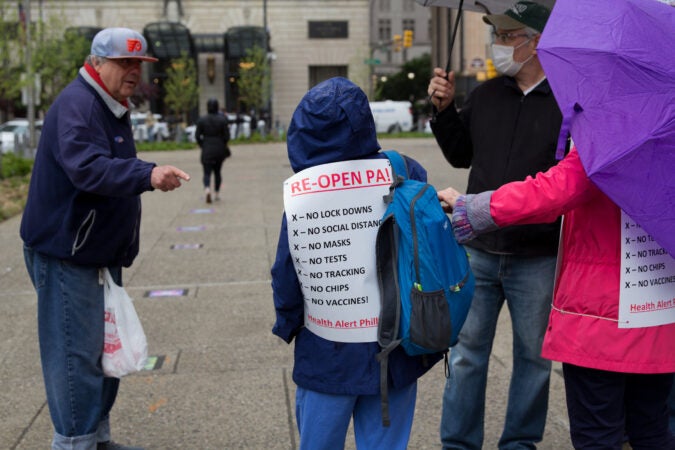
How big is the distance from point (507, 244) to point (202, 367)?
241cm

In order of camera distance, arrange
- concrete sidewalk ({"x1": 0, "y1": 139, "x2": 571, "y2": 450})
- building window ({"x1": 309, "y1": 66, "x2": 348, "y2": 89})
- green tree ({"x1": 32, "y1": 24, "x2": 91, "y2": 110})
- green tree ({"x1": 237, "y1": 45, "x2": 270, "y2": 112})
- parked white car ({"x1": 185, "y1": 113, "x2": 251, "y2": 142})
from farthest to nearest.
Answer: building window ({"x1": 309, "y1": 66, "x2": 348, "y2": 89}) → green tree ({"x1": 237, "y1": 45, "x2": 270, "y2": 112}) → parked white car ({"x1": 185, "y1": 113, "x2": 251, "y2": 142}) → green tree ({"x1": 32, "y1": 24, "x2": 91, "y2": 110}) → concrete sidewalk ({"x1": 0, "y1": 139, "x2": 571, "y2": 450})

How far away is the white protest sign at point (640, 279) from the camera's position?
268 centimetres

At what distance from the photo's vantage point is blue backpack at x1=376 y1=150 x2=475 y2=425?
253cm

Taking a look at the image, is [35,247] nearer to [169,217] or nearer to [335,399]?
[335,399]

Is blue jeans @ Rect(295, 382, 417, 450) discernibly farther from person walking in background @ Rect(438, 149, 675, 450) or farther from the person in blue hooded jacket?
person walking in background @ Rect(438, 149, 675, 450)

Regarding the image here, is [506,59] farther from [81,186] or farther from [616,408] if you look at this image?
[81,186]

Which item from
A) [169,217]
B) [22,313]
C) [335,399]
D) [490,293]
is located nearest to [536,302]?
[490,293]

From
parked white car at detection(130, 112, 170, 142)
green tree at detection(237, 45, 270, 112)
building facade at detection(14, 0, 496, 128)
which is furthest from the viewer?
building facade at detection(14, 0, 496, 128)

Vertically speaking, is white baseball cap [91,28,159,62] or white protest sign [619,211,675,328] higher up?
white baseball cap [91,28,159,62]

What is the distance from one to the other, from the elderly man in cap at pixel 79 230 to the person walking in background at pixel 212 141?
33.6ft

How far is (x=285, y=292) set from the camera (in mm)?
2713

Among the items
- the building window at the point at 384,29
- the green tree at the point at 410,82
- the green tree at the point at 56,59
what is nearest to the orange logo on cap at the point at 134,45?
the green tree at the point at 56,59

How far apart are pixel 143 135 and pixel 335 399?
35.9 m

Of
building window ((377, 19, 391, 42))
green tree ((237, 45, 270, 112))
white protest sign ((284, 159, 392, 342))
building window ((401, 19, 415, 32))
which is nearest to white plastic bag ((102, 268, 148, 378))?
white protest sign ((284, 159, 392, 342))
